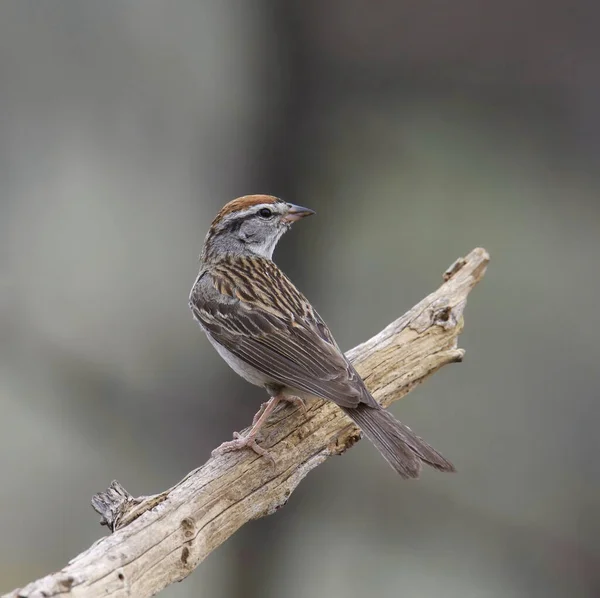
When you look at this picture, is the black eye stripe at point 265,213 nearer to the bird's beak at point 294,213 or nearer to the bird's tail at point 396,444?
the bird's beak at point 294,213

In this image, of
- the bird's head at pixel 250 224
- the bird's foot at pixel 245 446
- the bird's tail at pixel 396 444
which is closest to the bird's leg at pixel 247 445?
Answer: the bird's foot at pixel 245 446

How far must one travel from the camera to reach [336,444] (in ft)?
14.8

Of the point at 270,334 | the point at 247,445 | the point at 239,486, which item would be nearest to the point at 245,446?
the point at 247,445

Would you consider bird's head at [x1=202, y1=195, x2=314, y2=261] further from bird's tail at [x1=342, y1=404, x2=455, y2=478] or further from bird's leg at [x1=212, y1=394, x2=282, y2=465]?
bird's tail at [x1=342, y1=404, x2=455, y2=478]

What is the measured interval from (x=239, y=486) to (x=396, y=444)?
29.0 inches

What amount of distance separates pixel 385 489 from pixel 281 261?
7.22 ft

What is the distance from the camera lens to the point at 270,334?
15.4 ft

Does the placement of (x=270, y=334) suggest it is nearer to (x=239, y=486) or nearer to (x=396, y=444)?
(x=239, y=486)

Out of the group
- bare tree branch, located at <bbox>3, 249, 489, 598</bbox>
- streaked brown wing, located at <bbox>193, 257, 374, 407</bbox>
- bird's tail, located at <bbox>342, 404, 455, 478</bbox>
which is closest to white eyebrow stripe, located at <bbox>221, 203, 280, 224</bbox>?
streaked brown wing, located at <bbox>193, 257, 374, 407</bbox>

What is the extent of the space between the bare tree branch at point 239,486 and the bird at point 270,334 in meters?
0.13

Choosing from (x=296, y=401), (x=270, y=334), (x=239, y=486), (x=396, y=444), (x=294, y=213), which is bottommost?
(x=396, y=444)

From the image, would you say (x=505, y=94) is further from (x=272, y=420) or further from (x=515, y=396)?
(x=272, y=420)

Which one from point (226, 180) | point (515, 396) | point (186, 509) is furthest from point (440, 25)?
point (186, 509)

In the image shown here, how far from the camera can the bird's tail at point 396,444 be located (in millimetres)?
3967
